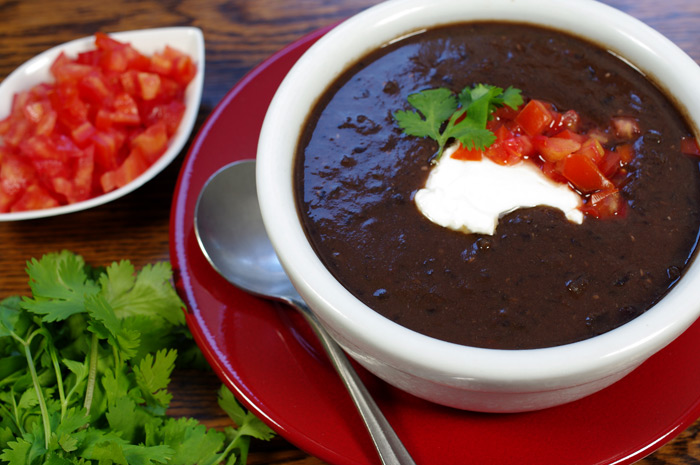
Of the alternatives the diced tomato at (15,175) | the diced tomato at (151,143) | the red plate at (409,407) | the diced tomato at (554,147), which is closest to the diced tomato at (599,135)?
the diced tomato at (554,147)

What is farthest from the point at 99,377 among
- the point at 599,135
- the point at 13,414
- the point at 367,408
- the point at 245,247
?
the point at 599,135

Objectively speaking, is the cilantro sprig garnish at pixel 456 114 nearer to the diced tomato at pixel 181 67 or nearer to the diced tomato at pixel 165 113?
the diced tomato at pixel 165 113

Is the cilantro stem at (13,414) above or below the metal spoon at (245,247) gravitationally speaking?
below

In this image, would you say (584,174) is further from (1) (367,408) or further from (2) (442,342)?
(1) (367,408)

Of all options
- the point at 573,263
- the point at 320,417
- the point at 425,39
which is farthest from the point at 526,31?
the point at 320,417

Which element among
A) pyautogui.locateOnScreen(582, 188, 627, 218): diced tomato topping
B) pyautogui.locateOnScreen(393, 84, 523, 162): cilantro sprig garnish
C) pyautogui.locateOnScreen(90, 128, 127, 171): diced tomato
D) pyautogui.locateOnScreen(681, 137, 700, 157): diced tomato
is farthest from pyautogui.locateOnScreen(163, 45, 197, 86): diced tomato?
pyautogui.locateOnScreen(681, 137, 700, 157): diced tomato

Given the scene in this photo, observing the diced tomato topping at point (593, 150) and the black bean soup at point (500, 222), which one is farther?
the diced tomato topping at point (593, 150)

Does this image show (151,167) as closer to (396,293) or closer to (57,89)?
(57,89)
